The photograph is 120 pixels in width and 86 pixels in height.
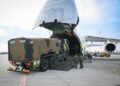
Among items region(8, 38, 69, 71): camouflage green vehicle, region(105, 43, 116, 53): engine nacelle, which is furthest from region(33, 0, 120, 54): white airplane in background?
region(105, 43, 116, 53): engine nacelle

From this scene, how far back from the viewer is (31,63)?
14.0 meters

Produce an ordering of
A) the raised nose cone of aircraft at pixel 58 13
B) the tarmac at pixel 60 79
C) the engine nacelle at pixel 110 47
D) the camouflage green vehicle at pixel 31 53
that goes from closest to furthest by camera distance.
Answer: the tarmac at pixel 60 79
the camouflage green vehicle at pixel 31 53
the raised nose cone of aircraft at pixel 58 13
the engine nacelle at pixel 110 47

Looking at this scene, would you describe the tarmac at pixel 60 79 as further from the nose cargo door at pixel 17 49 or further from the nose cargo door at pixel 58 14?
the nose cargo door at pixel 58 14

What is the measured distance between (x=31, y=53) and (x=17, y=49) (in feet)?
3.17

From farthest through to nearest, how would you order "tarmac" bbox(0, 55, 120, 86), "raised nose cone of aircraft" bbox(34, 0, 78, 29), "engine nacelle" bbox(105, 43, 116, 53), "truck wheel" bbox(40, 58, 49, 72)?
1. "engine nacelle" bbox(105, 43, 116, 53)
2. "raised nose cone of aircraft" bbox(34, 0, 78, 29)
3. "truck wheel" bbox(40, 58, 49, 72)
4. "tarmac" bbox(0, 55, 120, 86)

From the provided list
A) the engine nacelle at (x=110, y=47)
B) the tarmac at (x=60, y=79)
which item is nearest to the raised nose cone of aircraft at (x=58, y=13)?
the tarmac at (x=60, y=79)

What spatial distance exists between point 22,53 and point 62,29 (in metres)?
5.19

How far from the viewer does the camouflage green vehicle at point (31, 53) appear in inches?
553

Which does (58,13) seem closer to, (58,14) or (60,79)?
(58,14)

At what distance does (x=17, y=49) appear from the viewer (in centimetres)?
1445

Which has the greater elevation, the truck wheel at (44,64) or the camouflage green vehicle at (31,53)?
the camouflage green vehicle at (31,53)

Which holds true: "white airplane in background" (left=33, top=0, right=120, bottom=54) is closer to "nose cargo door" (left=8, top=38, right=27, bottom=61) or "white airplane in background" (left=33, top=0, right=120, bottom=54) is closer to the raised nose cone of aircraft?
the raised nose cone of aircraft

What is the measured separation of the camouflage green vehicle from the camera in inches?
553

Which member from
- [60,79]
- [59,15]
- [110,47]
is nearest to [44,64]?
[59,15]
